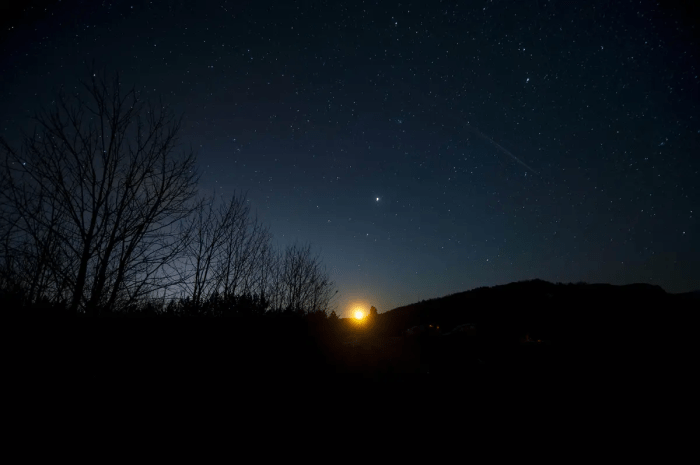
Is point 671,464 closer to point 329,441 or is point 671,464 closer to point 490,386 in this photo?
point 490,386

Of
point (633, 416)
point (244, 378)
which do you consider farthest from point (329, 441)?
point (633, 416)

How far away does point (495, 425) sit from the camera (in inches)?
144

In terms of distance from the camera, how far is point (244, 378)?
11.2ft

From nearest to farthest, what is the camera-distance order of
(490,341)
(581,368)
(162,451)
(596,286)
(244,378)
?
(162,451) < (244,378) < (581,368) < (490,341) < (596,286)

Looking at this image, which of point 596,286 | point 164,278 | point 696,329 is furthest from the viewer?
A: point 596,286

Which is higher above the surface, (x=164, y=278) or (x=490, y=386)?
(x=164, y=278)

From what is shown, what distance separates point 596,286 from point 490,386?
23.7 metres

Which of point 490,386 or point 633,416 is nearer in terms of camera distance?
point 633,416

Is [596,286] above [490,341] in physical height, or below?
above

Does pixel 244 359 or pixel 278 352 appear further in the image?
pixel 278 352

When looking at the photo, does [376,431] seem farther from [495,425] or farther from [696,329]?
[696,329]

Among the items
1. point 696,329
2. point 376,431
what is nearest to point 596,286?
point 696,329

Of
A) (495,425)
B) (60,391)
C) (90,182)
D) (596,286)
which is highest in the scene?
(90,182)

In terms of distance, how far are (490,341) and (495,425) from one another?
4.00 metres
